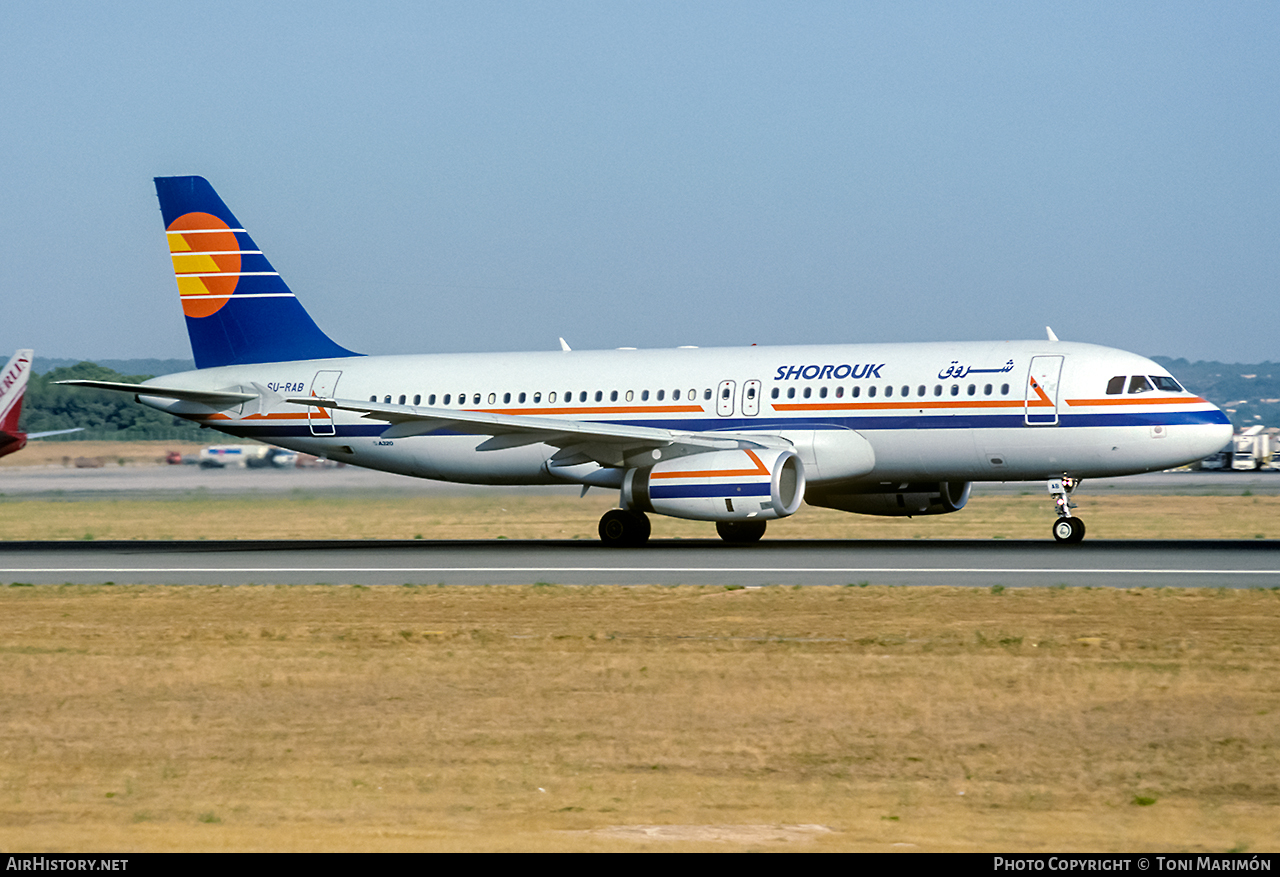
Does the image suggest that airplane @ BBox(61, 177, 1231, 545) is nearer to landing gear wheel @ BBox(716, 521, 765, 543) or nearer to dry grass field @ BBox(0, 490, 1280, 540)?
landing gear wheel @ BBox(716, 521, 765, 543)

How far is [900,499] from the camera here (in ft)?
97.3

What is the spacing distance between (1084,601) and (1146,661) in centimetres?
445

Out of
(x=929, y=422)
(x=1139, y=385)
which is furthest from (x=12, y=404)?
(x=1139, y=385)

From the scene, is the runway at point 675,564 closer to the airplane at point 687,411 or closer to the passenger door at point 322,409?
the airplane at point 687,411

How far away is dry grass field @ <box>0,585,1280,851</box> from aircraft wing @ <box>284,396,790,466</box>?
943 centimetres

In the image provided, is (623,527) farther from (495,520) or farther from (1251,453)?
(1251,453)

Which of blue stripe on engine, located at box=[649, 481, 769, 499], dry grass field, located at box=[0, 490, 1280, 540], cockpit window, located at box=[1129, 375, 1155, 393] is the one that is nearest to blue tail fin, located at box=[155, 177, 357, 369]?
dry grass field, located at box=[0, 490, 1280, 540]

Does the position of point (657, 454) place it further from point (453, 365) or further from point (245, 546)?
point (245, 546)

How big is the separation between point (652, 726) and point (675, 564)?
13.0 m

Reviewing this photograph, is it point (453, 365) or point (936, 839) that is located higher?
point (453, 365)

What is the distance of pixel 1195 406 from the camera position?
2669 centimetres

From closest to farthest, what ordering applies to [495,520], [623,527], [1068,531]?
[1068,531] → [623,527] → [495,520]

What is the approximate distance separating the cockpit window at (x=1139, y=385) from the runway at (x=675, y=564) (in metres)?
2.71
